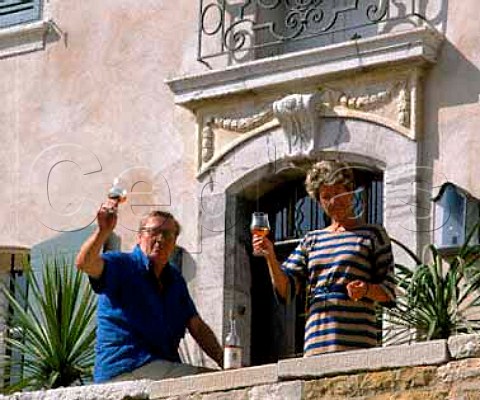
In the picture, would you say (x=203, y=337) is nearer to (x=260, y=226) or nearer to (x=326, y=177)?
(x=260, y=226)

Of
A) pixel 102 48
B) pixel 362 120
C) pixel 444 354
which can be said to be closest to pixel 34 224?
pixel 102 48

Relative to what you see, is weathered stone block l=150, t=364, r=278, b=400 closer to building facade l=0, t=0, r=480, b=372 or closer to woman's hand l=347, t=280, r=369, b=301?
woman's hand l=347, t=280, r=369, b=301

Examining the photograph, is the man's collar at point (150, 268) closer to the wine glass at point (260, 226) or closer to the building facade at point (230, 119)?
the wine glass at point (260, 226)

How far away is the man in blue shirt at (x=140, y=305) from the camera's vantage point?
12.2 m

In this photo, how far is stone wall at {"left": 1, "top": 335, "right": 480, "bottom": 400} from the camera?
1085cm

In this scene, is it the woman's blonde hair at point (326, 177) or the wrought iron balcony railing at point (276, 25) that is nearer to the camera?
the woman's blonde hair at point (326, 177)

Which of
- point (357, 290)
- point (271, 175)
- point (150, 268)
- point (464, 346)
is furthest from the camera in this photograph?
point (271, 175)

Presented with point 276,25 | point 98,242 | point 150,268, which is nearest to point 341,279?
point 150,268

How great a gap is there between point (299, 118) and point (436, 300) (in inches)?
92.8

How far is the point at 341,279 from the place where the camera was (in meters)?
12.0

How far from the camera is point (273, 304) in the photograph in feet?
52.7

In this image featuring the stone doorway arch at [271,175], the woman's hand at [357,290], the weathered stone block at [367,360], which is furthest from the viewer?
the stone doorway arch at [271,175]

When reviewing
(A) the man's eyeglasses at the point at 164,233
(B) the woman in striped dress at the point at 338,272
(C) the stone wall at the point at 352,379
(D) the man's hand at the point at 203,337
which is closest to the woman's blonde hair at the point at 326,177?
(B) the woman in striped dress at the point at 338,272

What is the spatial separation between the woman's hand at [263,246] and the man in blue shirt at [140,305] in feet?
1.95
